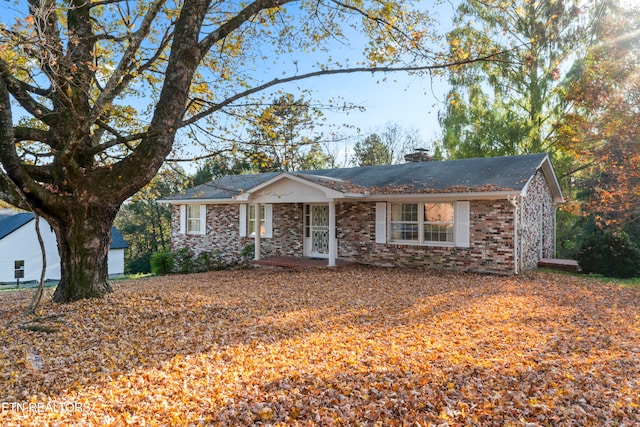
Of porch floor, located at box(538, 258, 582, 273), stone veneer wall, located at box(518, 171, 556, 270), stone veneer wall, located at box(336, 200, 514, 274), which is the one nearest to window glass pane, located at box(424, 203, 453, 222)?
stone veneer wall, located at box(336, 200, 514, 274)

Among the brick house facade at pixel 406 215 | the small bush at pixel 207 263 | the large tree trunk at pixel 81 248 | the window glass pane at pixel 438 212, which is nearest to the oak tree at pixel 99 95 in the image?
the large tree trunk at pixel 81 248

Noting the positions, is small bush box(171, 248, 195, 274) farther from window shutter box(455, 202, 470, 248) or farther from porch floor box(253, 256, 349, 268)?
window shutter box(455, 202, 470, 248)

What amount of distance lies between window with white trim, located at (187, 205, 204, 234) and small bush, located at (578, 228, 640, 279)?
14.5m

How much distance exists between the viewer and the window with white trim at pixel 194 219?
17547mm

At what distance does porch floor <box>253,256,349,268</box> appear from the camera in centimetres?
1312

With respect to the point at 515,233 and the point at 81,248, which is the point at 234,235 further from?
the point at 515,233

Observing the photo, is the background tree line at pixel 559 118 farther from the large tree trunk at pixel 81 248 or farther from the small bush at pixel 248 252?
the small bush at pixel 248 252

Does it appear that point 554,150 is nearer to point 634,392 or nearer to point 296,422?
point 634,392

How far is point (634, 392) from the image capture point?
11.9ft

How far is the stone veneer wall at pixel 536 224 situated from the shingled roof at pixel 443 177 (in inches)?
25.4

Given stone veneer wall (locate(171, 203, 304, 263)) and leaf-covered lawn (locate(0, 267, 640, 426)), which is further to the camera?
stone veneer wall (locate(171, 203, 304, 263))

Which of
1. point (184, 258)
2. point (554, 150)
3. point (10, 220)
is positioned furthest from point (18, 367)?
point (10, 220)

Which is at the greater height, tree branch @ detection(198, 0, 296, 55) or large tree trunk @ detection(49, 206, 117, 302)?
tree branch @ detection(198, 0, 296, 55)

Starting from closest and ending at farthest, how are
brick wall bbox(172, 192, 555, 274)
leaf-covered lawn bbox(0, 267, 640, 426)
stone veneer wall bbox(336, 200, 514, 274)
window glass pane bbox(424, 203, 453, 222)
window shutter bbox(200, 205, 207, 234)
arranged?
1. leaf-covered lawn bbox(0, 267, 640, 426)
2. stone veneer wall bbox(336, 200, 514, 274)
3. brick wall bbox(172, 192, 555, 274)
4. window glass pane bbox(424, 203, 453, 222)
5. window shutter bbox(200, 205, 207, 234)
